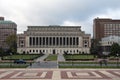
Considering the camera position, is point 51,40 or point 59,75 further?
point 51,40

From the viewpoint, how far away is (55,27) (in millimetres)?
195125

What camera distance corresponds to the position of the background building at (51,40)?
192125 millimetres

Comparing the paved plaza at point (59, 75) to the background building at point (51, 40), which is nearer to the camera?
the paved plaza at point (59, 75)

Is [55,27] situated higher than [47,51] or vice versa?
[55,27]

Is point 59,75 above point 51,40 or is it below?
below

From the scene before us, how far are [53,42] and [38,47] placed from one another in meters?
9.06

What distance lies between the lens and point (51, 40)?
636 feet

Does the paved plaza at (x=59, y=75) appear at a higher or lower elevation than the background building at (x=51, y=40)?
lower

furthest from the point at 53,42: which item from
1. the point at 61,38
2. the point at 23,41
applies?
the point at 23,41

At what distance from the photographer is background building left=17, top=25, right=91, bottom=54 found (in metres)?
192

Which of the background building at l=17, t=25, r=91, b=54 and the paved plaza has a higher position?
the background building at l=17, t=25, r=91, b=54

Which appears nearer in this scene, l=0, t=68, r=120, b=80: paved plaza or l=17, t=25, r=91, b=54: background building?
l=0, t=68, r=120, b=80: paved plaza

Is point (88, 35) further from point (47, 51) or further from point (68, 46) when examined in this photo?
point (47, 51)

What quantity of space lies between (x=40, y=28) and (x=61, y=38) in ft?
44.6
